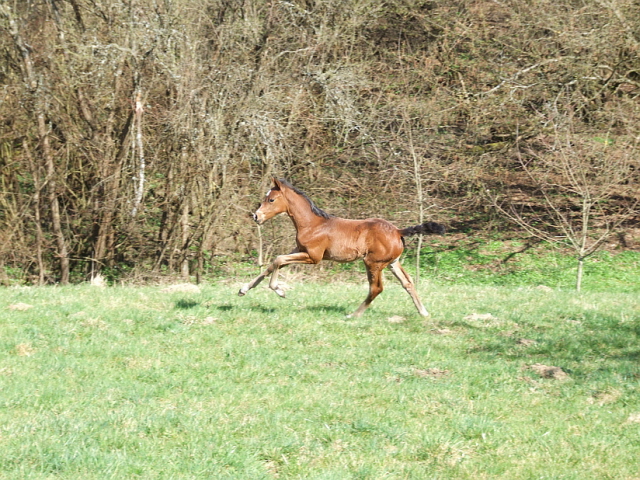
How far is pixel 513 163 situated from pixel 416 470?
69.8 ft

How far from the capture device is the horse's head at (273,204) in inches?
438

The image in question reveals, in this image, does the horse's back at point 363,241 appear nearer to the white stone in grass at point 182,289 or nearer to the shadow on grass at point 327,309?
the shadow on grass at point 327,309

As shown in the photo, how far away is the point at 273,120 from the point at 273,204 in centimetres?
844

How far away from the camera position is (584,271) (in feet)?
72.5

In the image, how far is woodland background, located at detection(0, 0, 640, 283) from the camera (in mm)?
18328

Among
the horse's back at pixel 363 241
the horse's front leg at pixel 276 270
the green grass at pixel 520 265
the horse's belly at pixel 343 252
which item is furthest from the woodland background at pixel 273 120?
the horse's front leg at pixel 276 270

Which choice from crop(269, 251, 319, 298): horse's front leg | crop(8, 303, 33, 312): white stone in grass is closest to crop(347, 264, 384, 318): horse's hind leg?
crop(269, 251, 319, 298): horse's front leg

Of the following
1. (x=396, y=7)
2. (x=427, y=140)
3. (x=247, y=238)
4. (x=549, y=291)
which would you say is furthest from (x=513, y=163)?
(x=549, y=291)

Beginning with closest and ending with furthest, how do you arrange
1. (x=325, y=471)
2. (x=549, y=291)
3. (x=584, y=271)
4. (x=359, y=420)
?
(x=325, y=471) → (x=359, y=420) → (x=549, y=291) → (x=584, y=271)

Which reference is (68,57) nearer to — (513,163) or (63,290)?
(63,290)

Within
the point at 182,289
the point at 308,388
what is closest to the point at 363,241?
the point at 308,388

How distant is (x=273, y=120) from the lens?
19.3 meters

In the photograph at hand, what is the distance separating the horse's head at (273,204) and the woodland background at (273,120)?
7.12 m

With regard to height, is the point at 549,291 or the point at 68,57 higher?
the point at 68,57
